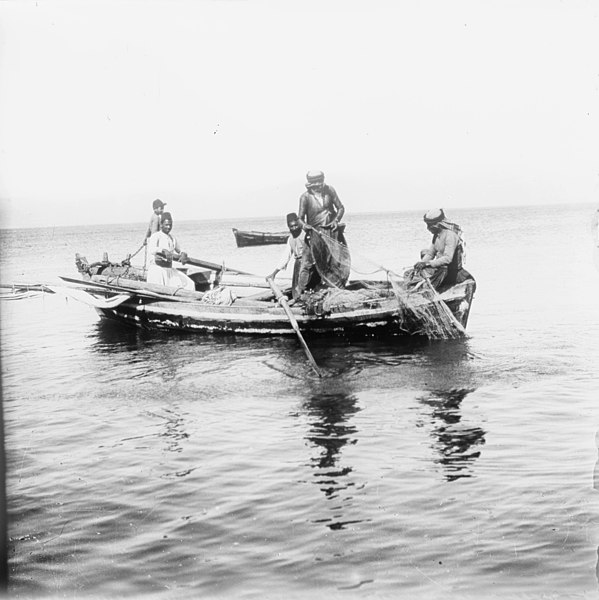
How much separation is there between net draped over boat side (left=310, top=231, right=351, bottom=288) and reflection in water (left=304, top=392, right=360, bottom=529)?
143 inches

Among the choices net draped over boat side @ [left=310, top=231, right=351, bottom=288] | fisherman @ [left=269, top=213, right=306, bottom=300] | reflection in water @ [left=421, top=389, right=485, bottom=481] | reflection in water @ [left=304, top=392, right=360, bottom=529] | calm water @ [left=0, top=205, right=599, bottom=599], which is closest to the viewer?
calm water @ [left=0, top=205, right=599, bottom=599]

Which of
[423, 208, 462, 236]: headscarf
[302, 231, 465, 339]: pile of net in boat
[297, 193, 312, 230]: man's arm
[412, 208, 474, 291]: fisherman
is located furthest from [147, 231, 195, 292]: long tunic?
[423, 208, 462, 236]: headscarf

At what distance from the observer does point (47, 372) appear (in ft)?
41.9

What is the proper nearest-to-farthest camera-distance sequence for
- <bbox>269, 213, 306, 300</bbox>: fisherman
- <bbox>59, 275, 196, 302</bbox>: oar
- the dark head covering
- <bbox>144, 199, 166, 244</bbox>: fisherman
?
the dark head covering, <bbox>269, 213, 306, 300</bbox>: fisherman, <bbox>59, 275, 196, 302</bbox>: oar, <bbox>144, 199, 166, 244</bbox>: fisherman

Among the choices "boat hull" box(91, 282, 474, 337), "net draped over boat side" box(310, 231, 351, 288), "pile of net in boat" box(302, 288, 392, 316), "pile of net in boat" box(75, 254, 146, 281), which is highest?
"net draped over boat side" box(310, 231, 351, 288)

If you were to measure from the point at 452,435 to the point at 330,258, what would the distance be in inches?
227

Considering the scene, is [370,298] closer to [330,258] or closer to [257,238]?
[330,258]

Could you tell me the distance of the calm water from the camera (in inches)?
222

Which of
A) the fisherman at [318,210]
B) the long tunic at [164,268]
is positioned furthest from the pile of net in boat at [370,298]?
the long tunic at [164,268]

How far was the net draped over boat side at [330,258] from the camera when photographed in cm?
1305

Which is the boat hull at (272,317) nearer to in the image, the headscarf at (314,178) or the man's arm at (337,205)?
the man's arm at (337,205)

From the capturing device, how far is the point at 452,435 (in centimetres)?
823

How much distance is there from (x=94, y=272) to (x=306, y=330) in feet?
22.3

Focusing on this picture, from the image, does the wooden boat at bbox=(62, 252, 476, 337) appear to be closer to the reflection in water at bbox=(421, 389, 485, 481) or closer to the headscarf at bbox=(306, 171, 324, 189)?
the headscarf at bbox=(306, 171, 324, 189)
